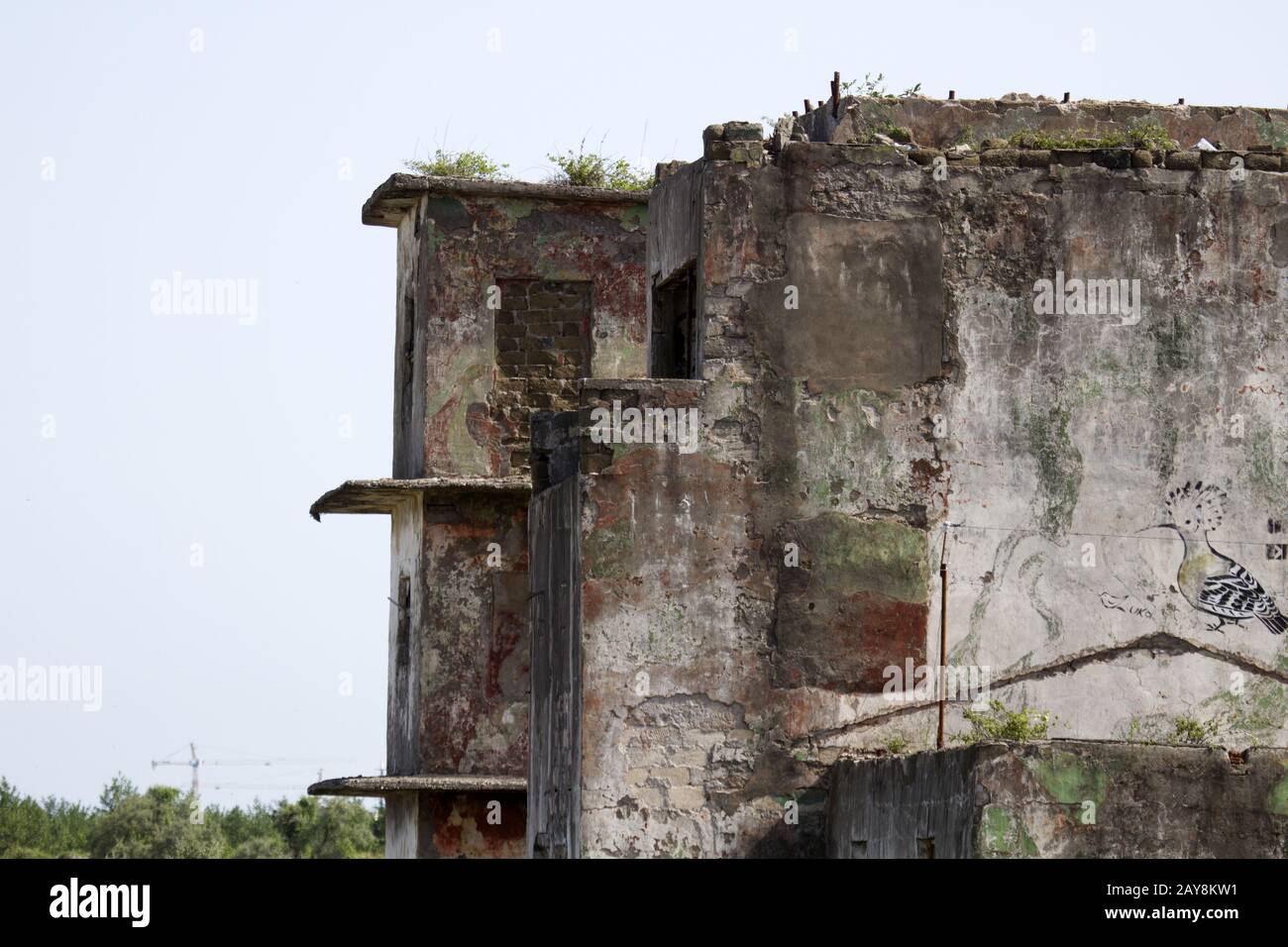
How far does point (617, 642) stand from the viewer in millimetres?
11711

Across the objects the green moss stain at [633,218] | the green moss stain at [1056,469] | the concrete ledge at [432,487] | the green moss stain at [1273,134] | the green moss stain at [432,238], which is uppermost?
the green moss stain at [633,218]

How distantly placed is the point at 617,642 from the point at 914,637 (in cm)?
154

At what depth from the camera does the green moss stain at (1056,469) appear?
39.6ft

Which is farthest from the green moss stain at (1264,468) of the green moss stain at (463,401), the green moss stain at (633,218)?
the green moss stain at (633,218)

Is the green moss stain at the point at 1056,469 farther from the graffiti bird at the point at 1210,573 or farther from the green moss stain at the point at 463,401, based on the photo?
the green moss stain at the point at 463,401

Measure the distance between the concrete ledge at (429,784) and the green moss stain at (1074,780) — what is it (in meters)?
8.39

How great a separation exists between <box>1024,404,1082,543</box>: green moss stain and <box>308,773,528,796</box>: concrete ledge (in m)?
6.73

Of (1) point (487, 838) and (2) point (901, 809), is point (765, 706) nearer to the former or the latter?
(2) point (901, 809)

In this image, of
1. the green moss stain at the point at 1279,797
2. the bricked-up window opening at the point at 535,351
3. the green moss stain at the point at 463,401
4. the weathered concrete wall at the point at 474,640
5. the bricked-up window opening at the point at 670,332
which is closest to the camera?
the green moss stain at the point at 1279,797

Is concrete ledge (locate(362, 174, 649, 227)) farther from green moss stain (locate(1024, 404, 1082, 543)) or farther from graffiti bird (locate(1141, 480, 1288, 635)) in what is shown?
graffiti bird (locate(1141, 480, 1288, 635))

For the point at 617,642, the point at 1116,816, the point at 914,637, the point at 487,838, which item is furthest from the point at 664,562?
the point at 487,838

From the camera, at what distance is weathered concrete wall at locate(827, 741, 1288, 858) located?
9.72 m
